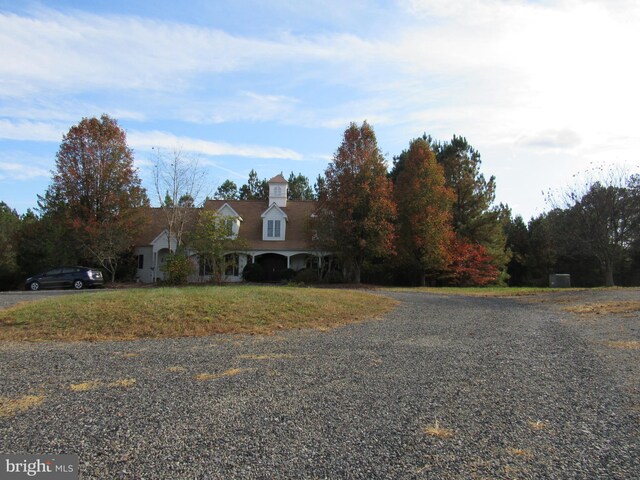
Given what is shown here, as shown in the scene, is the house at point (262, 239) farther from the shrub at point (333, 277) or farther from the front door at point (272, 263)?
the shrub at point (333, 277)

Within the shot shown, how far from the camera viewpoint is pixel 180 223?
109 ft

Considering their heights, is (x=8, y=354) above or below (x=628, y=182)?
below

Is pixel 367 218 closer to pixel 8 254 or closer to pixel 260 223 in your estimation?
pixel 260 223

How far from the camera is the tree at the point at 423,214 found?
28688 millimetres

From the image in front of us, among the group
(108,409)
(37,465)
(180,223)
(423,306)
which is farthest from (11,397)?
(180,223)

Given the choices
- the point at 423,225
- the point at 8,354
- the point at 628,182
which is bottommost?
the point at 8,354

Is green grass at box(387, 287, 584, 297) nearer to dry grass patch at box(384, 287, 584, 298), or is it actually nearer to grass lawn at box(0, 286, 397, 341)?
dry grass patch at box(384, 287, 584, 298)

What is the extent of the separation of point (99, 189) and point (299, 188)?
1501 inches

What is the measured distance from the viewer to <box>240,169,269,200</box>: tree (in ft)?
213

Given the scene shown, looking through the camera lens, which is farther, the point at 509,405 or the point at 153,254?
the point at 153,254

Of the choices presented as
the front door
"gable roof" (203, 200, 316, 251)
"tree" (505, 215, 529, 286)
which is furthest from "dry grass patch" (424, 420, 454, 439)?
"tree" (505, 215, 529, 286)

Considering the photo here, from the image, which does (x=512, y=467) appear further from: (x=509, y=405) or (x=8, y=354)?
(x=8, y=354)

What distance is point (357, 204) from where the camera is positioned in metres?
26.9

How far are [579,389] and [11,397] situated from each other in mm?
6388
